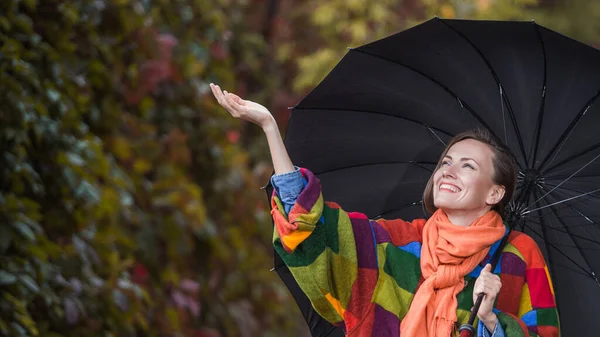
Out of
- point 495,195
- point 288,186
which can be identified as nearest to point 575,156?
point 495,195

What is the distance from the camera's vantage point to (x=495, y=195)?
3459mm

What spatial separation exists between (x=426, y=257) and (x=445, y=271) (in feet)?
0.33

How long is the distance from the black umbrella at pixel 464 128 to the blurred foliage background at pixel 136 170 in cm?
169

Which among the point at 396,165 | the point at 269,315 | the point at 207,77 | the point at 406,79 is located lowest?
the point at 269,315

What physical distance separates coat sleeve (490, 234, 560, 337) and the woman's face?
0.63ft

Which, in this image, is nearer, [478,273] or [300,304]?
[478,273]

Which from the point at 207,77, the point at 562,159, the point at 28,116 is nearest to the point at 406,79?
the point at 562,159

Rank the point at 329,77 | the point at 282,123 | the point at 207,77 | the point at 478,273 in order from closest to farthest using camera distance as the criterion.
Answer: the point at 478,273 → the point at 329,77 → the point at 207,77 → the point at 282,123

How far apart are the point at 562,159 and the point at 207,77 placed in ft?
16.6

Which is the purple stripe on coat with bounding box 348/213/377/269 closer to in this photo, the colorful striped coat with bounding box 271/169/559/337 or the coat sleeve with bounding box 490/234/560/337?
the colorful striped coat with bounding box 271/169/559/337

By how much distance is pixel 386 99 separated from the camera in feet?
12.3

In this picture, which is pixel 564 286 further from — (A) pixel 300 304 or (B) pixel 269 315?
(B) pixel 269 315

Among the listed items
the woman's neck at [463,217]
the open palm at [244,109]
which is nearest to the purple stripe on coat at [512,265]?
the woman's neck at [463,217]

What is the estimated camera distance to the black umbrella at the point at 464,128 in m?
3.60
